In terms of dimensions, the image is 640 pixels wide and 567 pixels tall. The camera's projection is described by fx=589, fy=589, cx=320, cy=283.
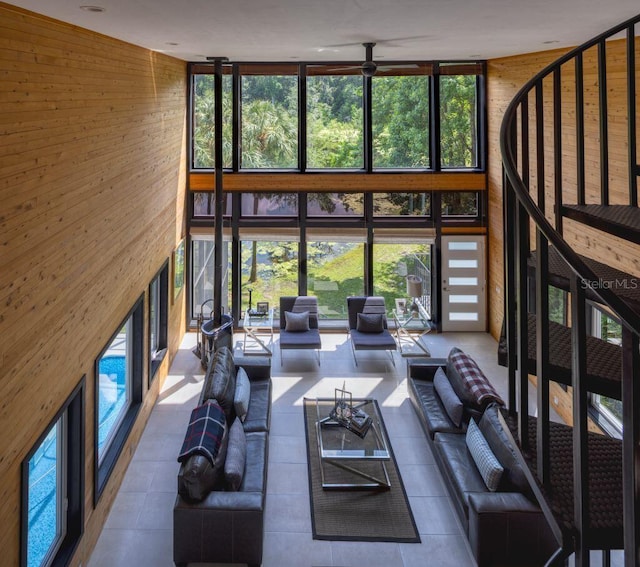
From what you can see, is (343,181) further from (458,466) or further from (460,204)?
(458,466)

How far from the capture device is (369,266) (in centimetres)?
1077

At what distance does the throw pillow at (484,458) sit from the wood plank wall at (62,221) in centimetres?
327

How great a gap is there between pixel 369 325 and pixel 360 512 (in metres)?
4.50

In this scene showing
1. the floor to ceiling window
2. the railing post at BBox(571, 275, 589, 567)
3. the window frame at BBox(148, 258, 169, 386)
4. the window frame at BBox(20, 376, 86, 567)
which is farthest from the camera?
the floor to ceiling window

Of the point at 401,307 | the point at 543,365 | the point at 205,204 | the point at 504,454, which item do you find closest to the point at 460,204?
the point at 401,307

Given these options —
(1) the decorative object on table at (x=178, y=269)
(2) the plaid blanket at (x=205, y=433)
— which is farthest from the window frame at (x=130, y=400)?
(1) the decorative object on table at (x=178, y=269)

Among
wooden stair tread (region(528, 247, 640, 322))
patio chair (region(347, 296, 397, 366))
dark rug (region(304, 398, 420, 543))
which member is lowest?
dark rug (region(304, 398, 420, 543))

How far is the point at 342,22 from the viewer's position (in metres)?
5.24

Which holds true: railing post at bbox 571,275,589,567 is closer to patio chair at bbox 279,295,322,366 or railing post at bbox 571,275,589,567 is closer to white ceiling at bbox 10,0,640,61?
white ceiling at bbox 10,0,640,61

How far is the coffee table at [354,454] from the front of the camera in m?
5.67

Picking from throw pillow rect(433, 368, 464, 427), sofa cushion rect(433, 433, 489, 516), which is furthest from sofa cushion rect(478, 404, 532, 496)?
throw pillow rect(433, 368, 464, 427)

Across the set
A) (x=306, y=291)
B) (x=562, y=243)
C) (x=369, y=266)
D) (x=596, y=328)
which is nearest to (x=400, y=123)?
(x=369, y=266)

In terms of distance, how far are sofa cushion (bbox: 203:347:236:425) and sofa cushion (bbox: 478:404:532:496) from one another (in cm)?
257

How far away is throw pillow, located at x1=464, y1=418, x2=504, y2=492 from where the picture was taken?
15.9 feet
